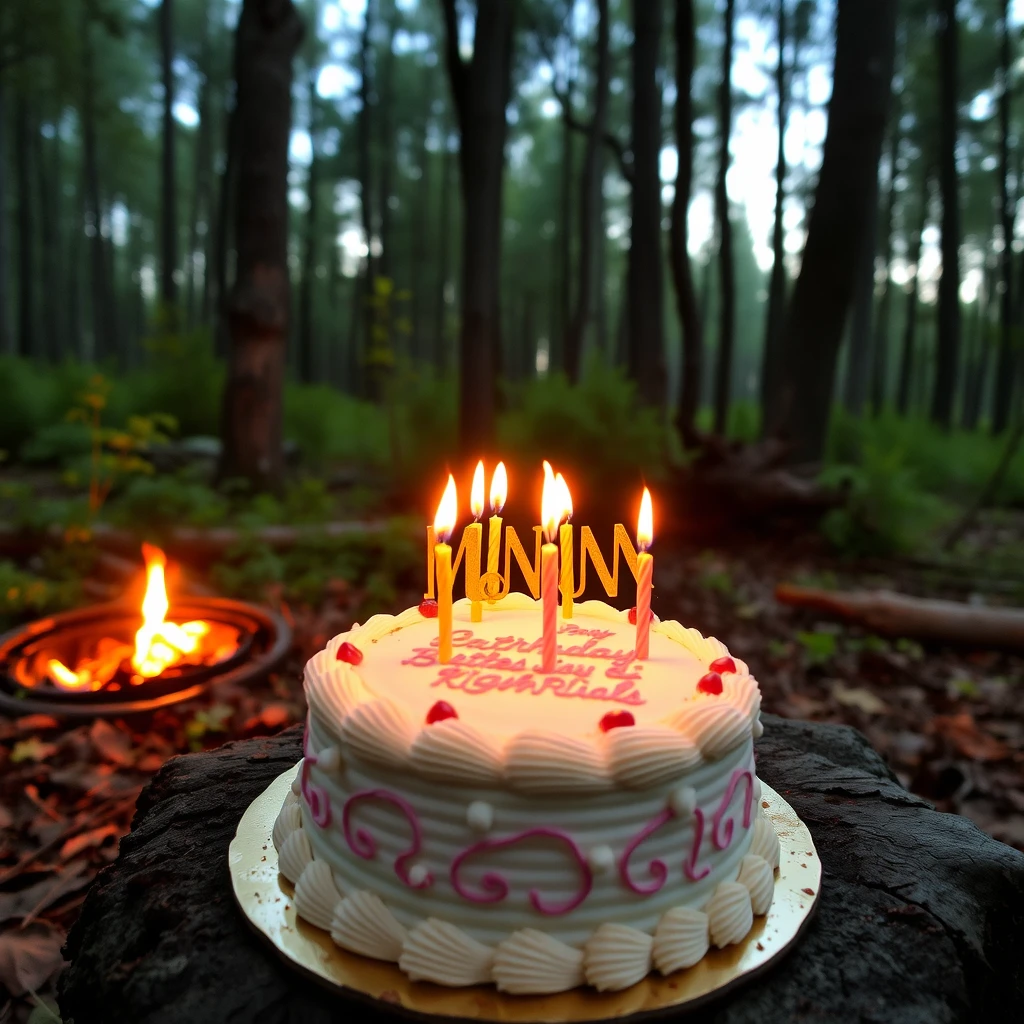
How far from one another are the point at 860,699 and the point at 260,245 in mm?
6206

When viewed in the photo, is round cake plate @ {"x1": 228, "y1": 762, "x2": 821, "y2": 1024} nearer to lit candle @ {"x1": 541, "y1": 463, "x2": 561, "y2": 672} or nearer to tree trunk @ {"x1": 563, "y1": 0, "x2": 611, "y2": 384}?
lit candle @ {"x1": 541, "y1": 463, "x2": 561, "y2": 672}

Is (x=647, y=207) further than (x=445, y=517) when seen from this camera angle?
Yes

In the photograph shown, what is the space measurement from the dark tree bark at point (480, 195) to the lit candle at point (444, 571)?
4.53 m

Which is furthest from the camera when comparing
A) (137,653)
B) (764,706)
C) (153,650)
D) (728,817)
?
(764,706)

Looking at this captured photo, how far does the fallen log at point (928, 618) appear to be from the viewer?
4715 mm

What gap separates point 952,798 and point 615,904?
7.95ft

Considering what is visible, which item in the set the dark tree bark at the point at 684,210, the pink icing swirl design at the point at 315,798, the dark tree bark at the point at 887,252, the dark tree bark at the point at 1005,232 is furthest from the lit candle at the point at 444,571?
the dark tree bark at the point at 887,252

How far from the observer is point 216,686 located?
339 centimetres

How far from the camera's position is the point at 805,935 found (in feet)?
5.58

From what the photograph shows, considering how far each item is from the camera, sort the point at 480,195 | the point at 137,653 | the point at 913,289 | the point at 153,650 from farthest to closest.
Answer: the point at 913,289
the point at 480,195
the point at 153,650
the point at 137,653

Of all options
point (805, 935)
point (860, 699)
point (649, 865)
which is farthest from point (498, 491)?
point (860, 699)

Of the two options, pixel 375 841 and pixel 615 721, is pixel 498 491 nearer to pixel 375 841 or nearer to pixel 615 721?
pixel 615 721

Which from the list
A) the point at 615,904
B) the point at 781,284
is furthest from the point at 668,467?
the point at 781,284

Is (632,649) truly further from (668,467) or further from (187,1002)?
(668,467)
